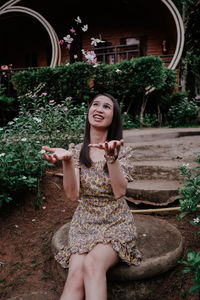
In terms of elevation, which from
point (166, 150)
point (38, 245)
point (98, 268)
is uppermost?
point (166, 150)

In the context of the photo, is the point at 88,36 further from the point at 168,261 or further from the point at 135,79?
the point at 168,261

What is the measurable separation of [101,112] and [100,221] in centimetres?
80

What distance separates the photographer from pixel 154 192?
8.44 feet

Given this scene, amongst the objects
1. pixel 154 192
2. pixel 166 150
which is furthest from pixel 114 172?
pixel 166 150

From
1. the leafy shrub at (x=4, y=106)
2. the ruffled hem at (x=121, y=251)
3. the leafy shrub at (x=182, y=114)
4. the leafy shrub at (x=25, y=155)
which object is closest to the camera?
the ruffled hem at (x=121, y=251)

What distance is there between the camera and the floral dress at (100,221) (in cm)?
170

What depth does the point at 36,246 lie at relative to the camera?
230 cm

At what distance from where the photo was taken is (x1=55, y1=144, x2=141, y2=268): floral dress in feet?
5.57

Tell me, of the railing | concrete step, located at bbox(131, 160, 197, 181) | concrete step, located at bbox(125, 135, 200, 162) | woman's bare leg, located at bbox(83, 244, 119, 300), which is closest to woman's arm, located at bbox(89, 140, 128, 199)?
woman's bare leg, located at bbox(83, 244, 119, 300)

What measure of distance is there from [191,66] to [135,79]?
259 inches

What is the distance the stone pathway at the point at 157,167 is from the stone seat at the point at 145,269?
1.92 feet

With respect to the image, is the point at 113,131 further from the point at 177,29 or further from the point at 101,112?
the point at 177,29

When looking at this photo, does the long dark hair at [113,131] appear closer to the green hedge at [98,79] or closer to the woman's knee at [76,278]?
the woman's knee at [76,278]

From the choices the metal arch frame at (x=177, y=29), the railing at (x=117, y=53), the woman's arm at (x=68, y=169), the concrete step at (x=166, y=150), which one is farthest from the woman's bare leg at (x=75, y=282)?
the metal arch frame at (x=177, y=29)
